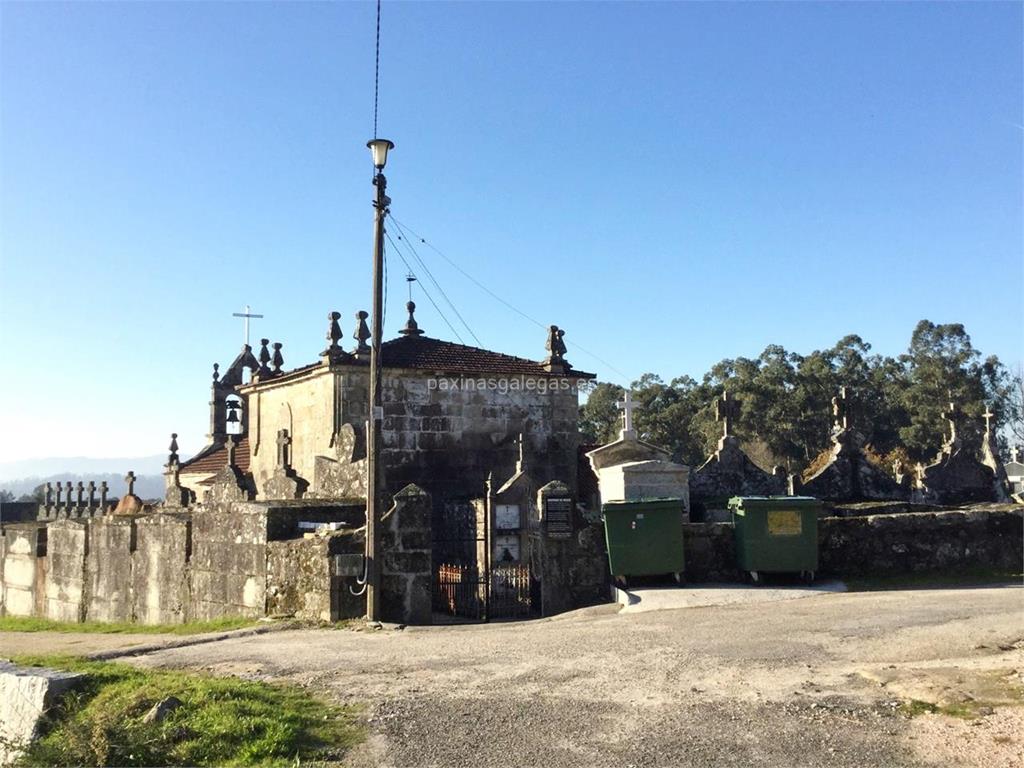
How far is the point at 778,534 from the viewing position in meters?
13.1

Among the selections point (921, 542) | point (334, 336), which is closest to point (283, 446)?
point (334, 336)

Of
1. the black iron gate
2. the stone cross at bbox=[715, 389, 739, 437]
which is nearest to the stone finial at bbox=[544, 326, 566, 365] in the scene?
the stone cross at bbox=[715, 389, 739, 437]

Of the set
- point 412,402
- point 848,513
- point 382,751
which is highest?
point 412,402

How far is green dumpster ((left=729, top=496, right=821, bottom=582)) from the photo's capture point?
13.1 metres

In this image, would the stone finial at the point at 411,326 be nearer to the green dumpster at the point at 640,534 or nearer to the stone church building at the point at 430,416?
the stone church building at the point at 430,416

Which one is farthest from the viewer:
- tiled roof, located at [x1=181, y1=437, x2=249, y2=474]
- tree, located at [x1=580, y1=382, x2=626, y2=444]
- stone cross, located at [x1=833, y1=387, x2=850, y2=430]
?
tree, located at [x1=580, y1=382, x2=626, y2=444]

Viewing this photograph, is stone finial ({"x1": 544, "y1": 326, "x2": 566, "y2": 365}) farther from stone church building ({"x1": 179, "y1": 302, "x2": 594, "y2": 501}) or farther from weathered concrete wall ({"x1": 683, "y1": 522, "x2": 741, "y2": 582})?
weathered concrete wall ({"x1": 683, "y1": 522, "x2": 741, "y2": 582})

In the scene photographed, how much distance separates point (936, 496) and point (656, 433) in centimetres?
3381

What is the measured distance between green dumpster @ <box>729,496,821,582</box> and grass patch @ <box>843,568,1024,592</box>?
82 centimetres

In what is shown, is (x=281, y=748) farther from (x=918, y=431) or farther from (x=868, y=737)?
(x=918, y=431)

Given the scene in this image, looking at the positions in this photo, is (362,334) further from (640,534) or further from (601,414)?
(601,414)

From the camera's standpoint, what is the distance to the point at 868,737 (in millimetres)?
5965

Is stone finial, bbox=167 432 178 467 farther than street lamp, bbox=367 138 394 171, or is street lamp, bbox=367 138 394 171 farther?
stone finial, bbox=167 432 178 467

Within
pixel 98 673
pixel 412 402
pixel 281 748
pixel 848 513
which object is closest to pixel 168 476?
pixel 412 402
